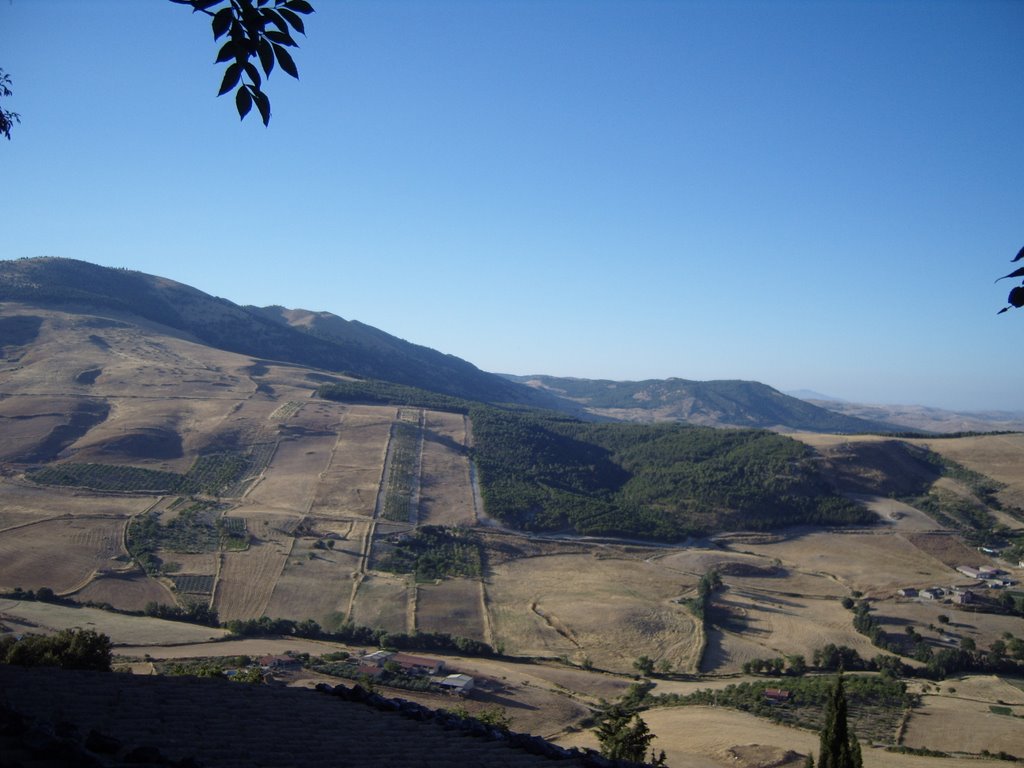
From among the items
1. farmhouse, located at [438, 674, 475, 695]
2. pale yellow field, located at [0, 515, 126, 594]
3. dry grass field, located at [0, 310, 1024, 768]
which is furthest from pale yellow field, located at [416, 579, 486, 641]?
pale yellow field, located at [0, 515, 126, 594]

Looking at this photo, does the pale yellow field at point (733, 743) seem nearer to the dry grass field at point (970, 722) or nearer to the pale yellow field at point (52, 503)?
the dry grass field at point (970, 722)

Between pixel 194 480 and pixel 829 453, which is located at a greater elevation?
pixel 829 453

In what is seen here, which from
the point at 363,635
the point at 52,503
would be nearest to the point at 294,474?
the point at 52,503

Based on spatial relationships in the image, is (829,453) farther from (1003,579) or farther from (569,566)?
(569,566)

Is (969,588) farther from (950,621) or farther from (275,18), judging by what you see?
(275,18)

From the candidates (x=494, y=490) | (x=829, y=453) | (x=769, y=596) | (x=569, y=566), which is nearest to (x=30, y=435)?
(x=494, y=490)

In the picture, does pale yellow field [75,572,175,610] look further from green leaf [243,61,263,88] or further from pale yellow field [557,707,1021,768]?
green leaf [243,61,263,88]
